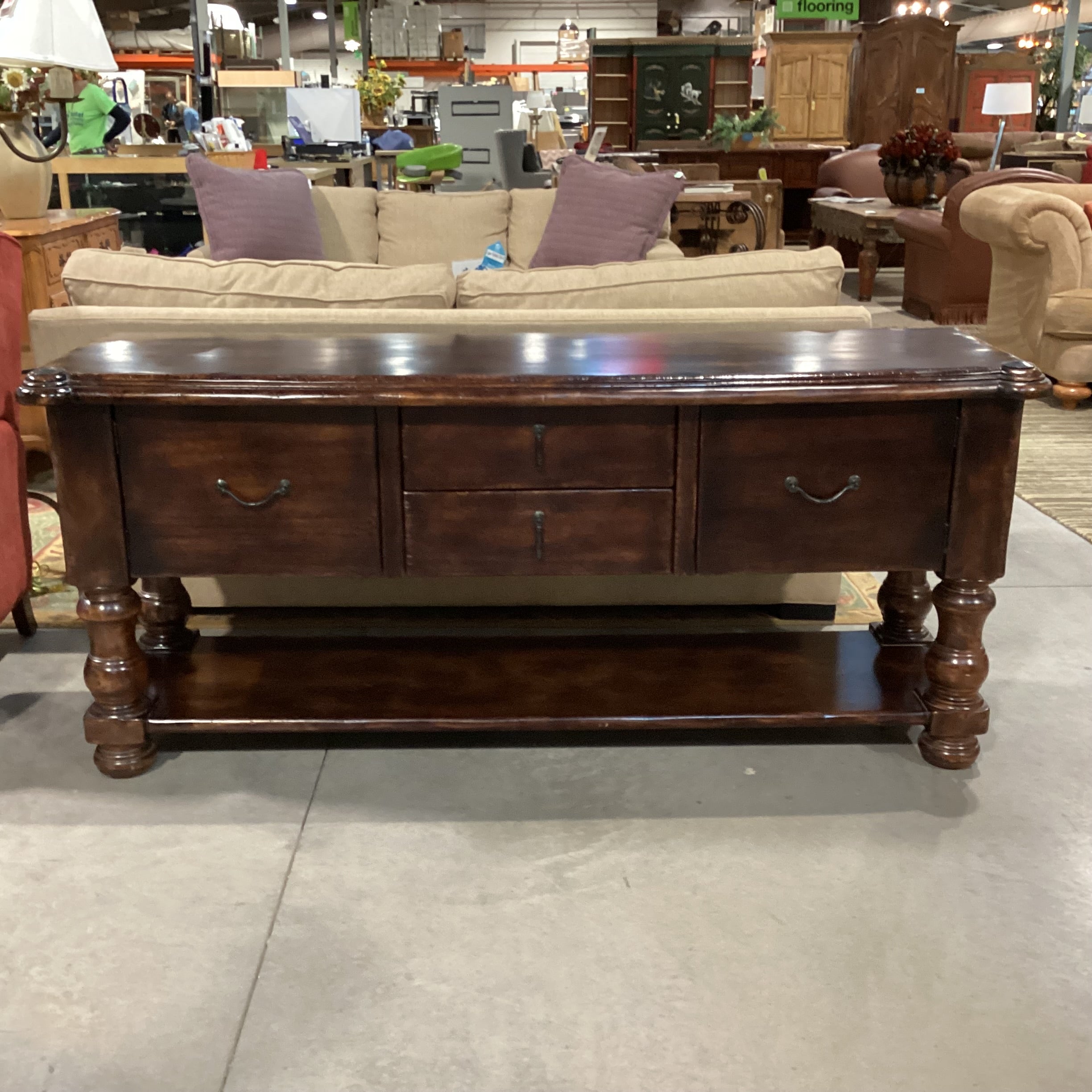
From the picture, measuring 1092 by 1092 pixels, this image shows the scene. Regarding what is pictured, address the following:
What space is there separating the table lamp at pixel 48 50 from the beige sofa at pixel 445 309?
1322mm

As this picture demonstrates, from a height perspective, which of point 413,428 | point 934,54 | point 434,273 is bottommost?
point 413,428

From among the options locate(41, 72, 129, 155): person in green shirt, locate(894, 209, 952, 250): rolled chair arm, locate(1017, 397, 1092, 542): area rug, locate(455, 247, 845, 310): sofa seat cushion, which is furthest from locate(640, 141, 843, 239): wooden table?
locate(455, 247, 845, 310): sofa seat cushion

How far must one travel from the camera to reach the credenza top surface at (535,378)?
182cm

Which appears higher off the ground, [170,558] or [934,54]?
[934,54]

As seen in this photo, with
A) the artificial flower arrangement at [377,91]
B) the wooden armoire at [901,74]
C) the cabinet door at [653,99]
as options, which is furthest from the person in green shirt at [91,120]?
the wooden armoire at [901,74]

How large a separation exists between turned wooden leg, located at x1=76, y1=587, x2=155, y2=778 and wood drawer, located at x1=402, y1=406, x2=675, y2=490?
0.57 m

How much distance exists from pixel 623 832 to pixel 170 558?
92 cm

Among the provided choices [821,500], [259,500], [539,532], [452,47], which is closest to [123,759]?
[259,500]

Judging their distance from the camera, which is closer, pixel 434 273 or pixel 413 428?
pixel 413 428

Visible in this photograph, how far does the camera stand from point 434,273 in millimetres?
2412

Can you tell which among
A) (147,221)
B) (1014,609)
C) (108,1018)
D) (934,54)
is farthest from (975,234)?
(934,54)

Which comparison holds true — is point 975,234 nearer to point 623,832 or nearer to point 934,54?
point 623,832

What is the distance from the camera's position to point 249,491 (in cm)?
191

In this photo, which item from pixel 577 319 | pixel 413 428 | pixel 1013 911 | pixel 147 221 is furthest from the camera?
pixel 147 221
